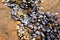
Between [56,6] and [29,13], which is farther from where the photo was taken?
[56,6]

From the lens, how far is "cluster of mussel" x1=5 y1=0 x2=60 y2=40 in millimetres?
2814

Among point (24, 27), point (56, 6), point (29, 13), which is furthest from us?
point (56, 6)

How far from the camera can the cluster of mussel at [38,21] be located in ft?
9.23

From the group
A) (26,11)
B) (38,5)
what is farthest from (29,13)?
(38,5)

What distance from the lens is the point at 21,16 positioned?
2.94 metres

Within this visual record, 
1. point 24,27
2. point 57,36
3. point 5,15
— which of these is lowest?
point 57,36

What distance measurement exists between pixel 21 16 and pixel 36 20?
0.95 ft

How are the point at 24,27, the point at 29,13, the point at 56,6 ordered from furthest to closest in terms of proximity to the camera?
the point at 56,6 → the point at 29,13 → the point at 24,27

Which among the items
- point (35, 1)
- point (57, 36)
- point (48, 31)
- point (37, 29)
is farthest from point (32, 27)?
point (35, 1)

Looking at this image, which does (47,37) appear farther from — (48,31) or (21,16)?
(21,16)

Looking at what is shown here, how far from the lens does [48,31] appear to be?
9.34ft

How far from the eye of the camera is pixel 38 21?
9.64ft

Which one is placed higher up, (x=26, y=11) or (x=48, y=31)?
(x=26, y=11)

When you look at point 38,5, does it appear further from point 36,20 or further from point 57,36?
point 57,36
